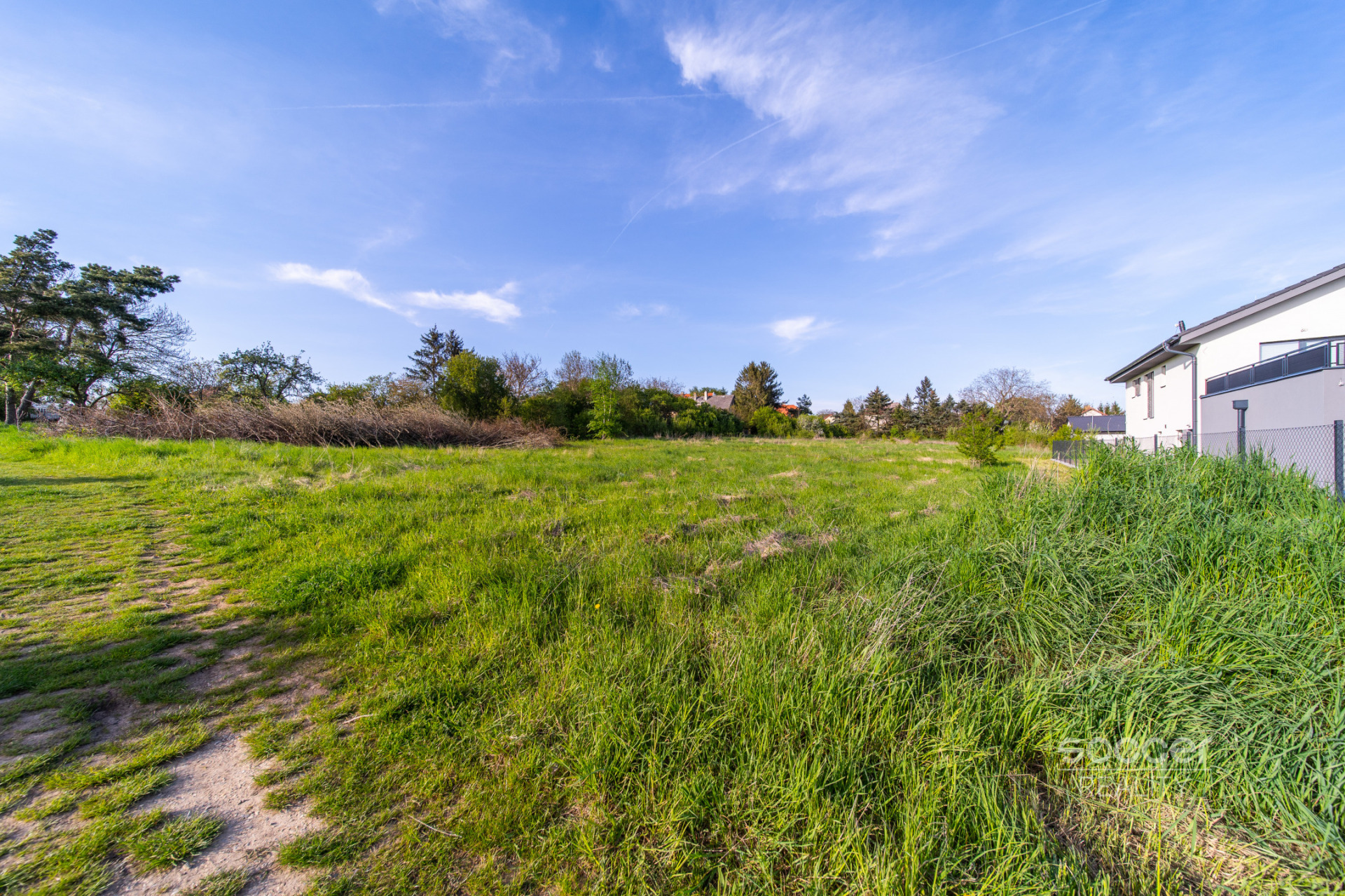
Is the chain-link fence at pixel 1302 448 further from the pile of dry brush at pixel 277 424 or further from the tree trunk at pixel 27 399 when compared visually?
the tree trunk at pixel 27 399

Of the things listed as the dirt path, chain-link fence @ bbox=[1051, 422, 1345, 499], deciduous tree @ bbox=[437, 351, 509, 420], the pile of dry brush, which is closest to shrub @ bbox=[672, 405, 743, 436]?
deciduous tree @ bbox=[437, 351, 509, 420]

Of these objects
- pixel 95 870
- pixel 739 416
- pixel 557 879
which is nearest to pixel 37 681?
pixel 95 870

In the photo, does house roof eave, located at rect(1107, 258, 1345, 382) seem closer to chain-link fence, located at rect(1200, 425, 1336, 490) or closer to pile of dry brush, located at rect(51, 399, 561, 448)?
chain-link fence, located at rect(1200, 425, 1336, 490)

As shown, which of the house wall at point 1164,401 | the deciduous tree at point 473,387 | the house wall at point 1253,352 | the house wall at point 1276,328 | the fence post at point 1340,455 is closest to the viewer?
the fence post at point 1340,455

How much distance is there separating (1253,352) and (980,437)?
283 inches

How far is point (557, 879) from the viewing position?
1678 mm

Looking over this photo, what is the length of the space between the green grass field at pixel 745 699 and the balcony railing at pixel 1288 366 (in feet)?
35.9

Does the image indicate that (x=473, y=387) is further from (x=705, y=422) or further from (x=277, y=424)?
(x=705, y=422)

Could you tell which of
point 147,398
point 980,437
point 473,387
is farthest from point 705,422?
point 147,398

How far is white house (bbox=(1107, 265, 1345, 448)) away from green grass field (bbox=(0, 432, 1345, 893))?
7.60 metres

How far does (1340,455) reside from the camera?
725 cm

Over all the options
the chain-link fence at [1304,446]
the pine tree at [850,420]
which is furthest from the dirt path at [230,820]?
the pine tree at [850,420]

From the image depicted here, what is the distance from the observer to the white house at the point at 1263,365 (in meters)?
9.97

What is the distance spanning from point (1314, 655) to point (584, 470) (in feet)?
35.4
